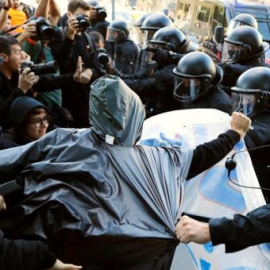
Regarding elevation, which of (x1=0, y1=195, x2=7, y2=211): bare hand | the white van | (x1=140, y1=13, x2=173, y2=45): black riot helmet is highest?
(x1=0, y1=195, x2=7, y2=211): bare hand

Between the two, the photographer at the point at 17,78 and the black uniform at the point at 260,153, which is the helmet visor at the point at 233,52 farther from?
the black uniform at the point at 260,153

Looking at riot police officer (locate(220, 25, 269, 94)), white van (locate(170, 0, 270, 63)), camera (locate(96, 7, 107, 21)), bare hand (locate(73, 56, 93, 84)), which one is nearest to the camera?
bare hand (locate(73, 56, 93, 84))

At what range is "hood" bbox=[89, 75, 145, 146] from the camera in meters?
2.62

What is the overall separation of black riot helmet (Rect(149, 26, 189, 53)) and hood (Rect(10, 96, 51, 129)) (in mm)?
2211

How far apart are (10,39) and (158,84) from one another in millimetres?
1432

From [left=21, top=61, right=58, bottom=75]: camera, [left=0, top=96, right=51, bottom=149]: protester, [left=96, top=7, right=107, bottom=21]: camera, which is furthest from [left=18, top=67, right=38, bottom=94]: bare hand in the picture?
[left=96, top=7, right=107, bottom=21]: camera

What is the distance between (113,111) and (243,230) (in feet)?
2.51

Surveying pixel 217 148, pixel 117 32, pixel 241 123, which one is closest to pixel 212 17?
pixel 117 32

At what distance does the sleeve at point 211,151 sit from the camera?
10.0 feet

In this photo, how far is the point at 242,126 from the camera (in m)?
3.30

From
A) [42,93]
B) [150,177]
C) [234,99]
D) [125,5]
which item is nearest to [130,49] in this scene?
[42,93]

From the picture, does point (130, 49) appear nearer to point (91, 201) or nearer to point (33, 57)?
point (33, 57)

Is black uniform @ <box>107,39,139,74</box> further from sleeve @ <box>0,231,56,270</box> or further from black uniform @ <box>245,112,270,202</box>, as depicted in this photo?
sleeve @ <box>0,231,56,270</box>

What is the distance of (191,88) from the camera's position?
4.66 m
